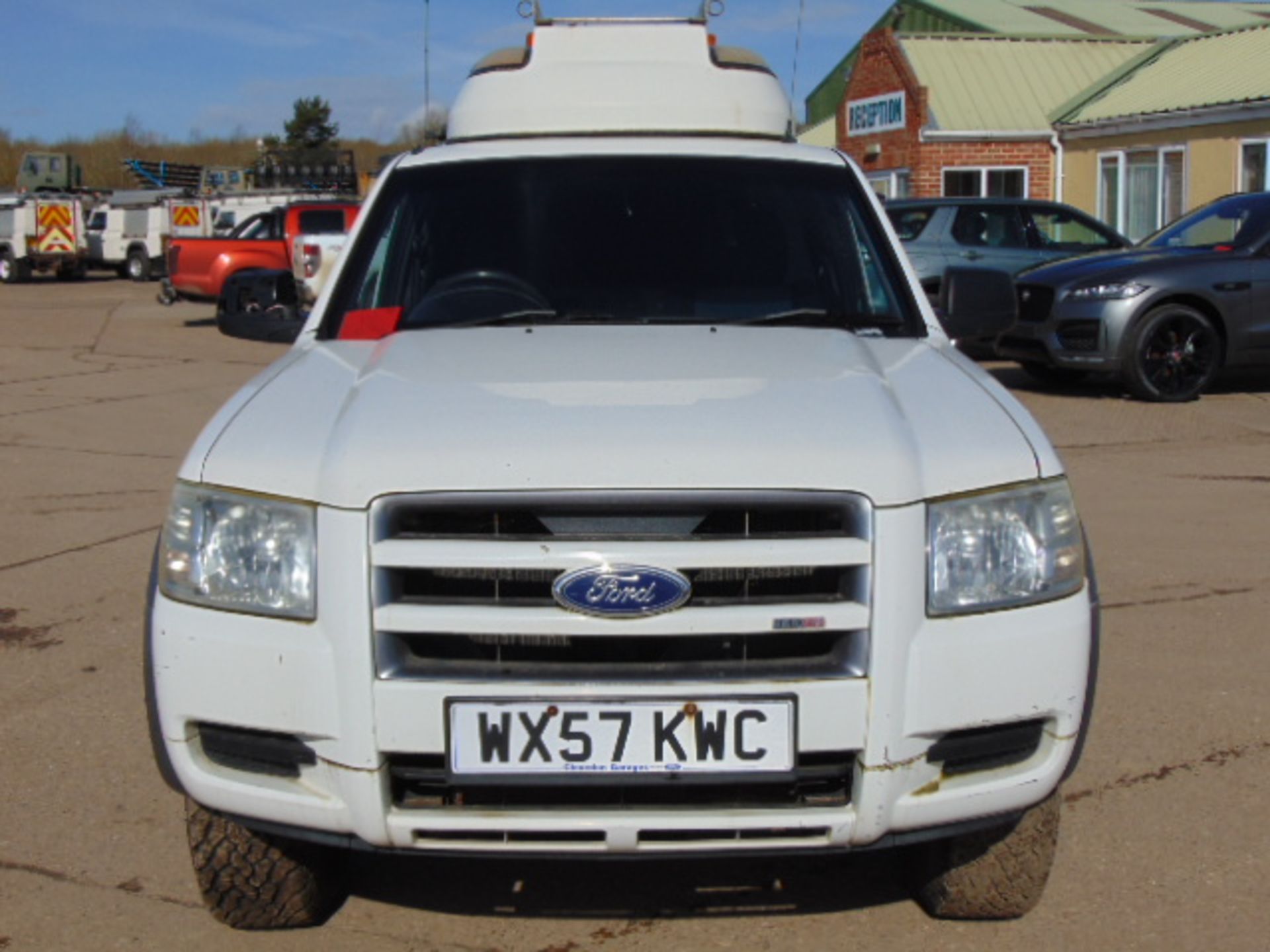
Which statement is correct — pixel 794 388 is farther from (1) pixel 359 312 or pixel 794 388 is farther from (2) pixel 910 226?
(2) pixel 910 226

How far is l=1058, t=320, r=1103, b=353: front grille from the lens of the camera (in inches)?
478

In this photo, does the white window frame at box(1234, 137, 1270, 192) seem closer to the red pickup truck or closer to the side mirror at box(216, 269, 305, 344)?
the red pickup truck

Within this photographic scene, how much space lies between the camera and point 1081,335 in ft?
40.3

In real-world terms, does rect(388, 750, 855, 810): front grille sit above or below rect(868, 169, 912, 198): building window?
below

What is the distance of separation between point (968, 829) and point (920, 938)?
0.49 metres

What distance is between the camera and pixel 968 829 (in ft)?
9.96

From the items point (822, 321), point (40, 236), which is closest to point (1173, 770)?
point (822, 321)

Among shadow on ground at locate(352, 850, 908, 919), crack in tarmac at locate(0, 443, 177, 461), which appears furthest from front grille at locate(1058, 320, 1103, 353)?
shadow on ground at locate(352, 850, 908, 919)

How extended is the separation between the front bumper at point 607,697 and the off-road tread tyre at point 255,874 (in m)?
0.31

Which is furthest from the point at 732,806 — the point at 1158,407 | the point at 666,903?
the point at 1158,407

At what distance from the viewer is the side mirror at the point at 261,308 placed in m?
4.55

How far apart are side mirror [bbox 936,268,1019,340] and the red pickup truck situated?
19.7 meters

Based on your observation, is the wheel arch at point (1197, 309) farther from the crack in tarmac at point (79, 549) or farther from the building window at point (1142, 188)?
the building window at point (1142, 188)

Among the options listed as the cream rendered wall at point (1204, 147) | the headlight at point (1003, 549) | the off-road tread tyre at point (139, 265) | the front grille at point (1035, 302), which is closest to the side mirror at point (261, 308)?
the headlight at point (1003, 549)
